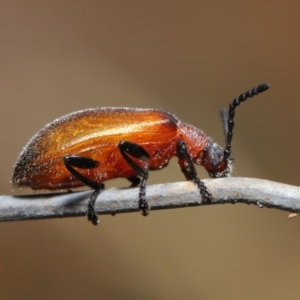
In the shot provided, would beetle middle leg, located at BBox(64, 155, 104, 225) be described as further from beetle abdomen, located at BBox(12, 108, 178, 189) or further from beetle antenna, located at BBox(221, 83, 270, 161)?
beetle antenna, located at BBox(221, 83, 270, 161)

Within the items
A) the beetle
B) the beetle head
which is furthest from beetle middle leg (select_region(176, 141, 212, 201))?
the beetle head

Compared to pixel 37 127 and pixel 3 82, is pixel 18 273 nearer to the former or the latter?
pixel 37 127

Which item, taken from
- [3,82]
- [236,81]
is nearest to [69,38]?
[3,82]

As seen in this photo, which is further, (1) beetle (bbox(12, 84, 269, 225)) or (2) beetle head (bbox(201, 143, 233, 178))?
(2) beetle head (bbox(201, 143, 233, 178))

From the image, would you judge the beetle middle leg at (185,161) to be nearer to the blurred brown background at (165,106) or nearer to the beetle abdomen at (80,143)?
the beetle abdomen at (80,143)

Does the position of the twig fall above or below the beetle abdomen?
below
